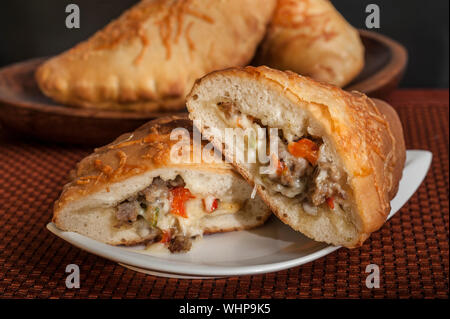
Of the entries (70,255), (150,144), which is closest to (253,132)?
(150,144)

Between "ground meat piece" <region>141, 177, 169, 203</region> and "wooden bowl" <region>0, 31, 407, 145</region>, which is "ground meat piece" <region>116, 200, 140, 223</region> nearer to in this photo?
"ground meat piece" <region>141, 177, 169, 203</region>

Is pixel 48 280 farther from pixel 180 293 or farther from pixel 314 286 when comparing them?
pixel 314 286

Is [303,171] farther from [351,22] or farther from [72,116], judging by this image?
[351,22]

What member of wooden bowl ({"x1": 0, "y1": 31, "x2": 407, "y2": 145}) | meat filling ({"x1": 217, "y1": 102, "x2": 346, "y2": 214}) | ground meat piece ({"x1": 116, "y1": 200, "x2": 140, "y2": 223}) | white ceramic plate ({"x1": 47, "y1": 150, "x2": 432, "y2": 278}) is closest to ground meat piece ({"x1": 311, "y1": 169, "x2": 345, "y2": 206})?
meat filling ({"x1": 217, "y1": 102, "x2": 346, "y2": 214})

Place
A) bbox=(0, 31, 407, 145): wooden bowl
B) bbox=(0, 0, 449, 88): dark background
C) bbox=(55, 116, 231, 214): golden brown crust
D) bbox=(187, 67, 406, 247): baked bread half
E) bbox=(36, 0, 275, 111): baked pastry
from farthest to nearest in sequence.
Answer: bbox=(0, 0, 449, 88): dark background < bbox=(36, 0, 275, 111): baked pastry < bbox=(0, 31, 407, 145): wooden bowl < bbox=(55, 116, 231, 214): golden brown crust < bbox=(187, 67, 406, 247): baked bread half

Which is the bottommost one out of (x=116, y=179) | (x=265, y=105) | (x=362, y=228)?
(x=362, y=228)

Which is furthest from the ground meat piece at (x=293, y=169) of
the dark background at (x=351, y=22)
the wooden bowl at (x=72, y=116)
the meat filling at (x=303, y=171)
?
the dark background at (x=351, y=22)

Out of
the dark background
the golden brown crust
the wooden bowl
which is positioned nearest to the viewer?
the golden brown crust
